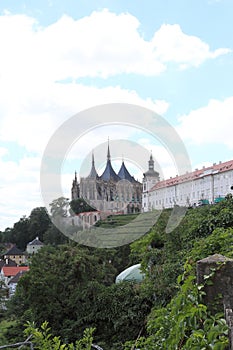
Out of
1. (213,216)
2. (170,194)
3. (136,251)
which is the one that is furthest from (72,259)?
(170,194)

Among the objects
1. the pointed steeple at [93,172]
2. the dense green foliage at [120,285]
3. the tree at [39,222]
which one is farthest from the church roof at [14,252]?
the pointed steeple at [93,172]

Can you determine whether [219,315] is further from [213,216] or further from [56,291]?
[56,291]

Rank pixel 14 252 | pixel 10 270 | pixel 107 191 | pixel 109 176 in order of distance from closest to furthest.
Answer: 1. pixel 107 191
2. pixel 109 176
3. pixel 10 270
4. pixel 14 252

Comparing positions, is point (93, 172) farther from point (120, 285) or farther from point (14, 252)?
point (14, 252)

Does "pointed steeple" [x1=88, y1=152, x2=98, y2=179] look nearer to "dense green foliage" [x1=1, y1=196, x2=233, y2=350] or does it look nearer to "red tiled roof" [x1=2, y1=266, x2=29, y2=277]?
"dense green foliage" [x1=1, y1=196, x2=233, y2=350]

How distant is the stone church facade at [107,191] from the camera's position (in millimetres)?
11930

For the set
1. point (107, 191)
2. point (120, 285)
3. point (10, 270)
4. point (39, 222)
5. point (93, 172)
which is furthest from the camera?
point (39, 222)

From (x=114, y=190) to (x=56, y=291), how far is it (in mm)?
3861

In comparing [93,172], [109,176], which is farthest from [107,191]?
[109,176]

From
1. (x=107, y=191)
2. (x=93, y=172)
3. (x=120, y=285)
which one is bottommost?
(x=120, y=285)

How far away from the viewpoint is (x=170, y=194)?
1383 inches

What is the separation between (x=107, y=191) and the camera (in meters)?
12.9

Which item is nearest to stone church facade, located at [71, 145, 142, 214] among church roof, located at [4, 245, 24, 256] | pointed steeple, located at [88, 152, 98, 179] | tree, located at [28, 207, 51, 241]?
pointed steeple, located at [88, 152, 98, 179]

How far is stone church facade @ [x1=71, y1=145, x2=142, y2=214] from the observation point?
11.9m
